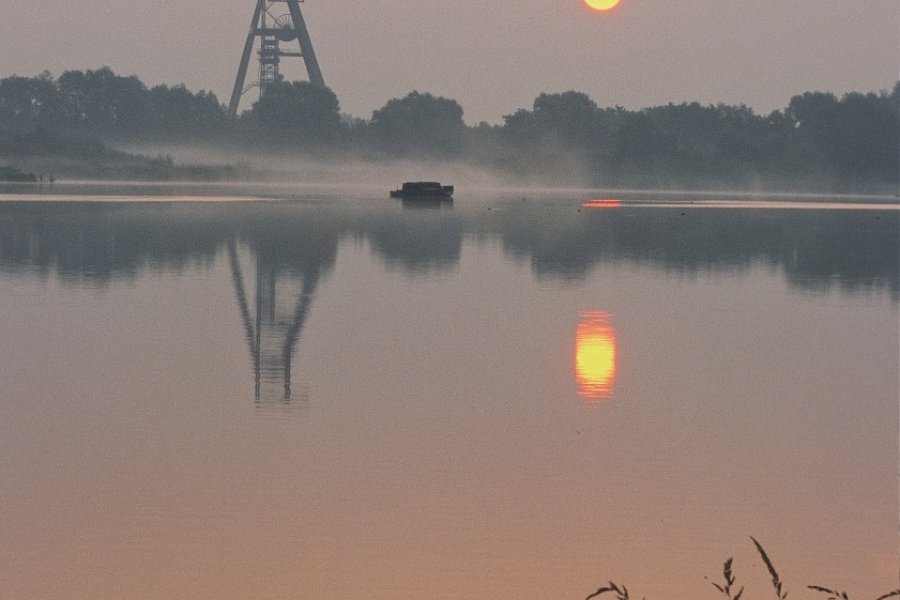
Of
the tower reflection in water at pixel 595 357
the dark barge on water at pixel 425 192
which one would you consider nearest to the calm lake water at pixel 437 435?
the tower reflection in water at pixel 595 357

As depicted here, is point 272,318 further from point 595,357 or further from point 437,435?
point 437,435

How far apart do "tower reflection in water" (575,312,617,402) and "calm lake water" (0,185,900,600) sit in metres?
0.13

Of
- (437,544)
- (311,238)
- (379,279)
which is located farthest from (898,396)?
(311,238)

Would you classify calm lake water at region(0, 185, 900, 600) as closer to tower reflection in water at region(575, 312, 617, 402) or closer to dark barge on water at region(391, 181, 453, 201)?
tower reflection in water at region(575, 312, 617, 402)

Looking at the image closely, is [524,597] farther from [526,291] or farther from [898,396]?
[526,291]

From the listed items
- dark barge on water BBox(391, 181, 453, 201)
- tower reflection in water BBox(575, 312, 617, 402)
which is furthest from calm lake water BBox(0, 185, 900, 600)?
dark barge on water BBox(391, 181, 453, 201)

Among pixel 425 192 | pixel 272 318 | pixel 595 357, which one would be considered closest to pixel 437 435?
pixel 595 357

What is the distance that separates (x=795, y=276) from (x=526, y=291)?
10976mm

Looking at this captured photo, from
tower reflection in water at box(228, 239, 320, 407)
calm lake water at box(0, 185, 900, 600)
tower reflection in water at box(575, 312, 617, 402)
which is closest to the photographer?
calm lake water at box(0, 185, 900, 600)

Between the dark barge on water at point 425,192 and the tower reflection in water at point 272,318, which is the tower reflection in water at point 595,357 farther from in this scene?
the dark barge on water at point 425,192

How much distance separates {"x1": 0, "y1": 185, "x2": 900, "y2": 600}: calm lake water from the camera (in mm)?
14055

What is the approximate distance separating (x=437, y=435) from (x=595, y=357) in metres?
8.88

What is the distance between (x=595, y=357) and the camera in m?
28.4

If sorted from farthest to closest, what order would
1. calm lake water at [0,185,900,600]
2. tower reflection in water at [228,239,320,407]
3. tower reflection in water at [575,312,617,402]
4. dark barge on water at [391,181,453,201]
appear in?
dark barge on water at [391,181,453,201] → tower reflection in water at [575,312,617,402] → tower reflection in water at [228,239,320,407] → calm lake water at [0,185,900,600]
